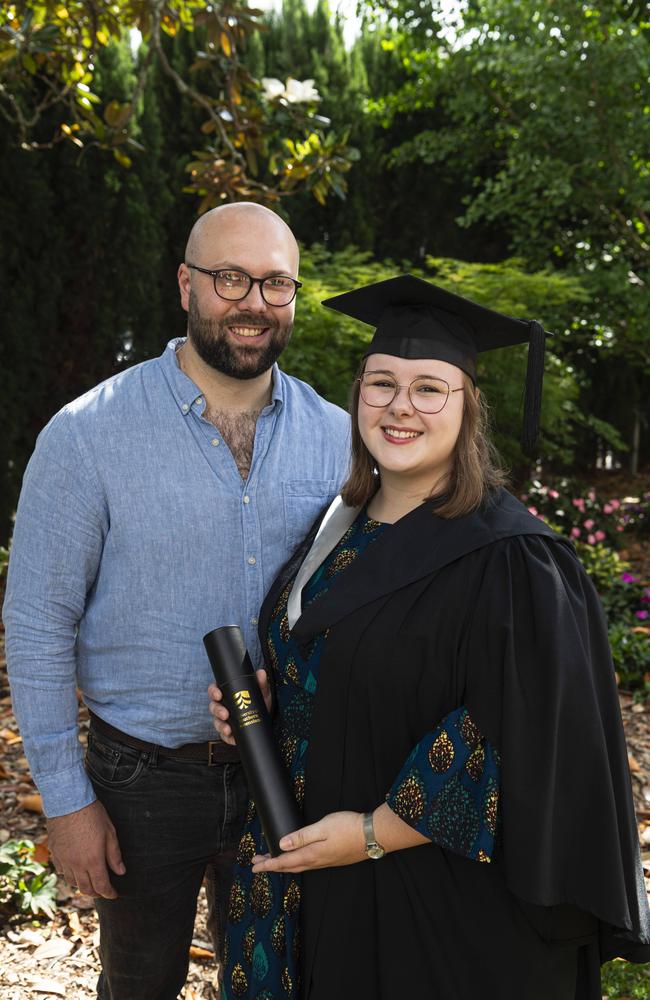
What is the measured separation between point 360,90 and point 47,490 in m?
7.67

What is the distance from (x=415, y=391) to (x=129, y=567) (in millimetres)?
785

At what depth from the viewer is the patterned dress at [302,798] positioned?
5.33 ft

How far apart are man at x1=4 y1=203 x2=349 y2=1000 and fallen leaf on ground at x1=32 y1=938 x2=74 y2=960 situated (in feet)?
2.55

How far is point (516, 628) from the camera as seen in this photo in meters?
1.63

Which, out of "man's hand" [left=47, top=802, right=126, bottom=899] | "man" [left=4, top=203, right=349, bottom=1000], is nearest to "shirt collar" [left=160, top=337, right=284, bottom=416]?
"man" [left=4, top=203, right=349, bottom=1000]

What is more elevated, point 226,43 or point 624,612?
point 226,43

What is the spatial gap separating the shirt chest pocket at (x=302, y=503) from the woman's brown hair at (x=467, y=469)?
0.18 meters

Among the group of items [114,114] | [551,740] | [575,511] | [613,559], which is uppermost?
[114,114]

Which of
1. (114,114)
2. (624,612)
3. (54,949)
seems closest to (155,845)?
(54,949)

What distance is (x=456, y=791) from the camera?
164cm

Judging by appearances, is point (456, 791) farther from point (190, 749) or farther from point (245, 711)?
point (190, 749)

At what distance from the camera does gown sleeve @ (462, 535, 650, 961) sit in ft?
5.21

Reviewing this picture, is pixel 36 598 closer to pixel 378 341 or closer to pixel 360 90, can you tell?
pixel 378 341

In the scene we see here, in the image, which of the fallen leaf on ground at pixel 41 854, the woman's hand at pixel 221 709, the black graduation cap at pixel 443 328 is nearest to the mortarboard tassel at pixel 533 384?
the black graduation cap at pixel 443 328
